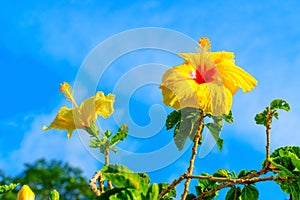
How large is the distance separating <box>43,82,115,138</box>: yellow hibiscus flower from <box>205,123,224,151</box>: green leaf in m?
0.37

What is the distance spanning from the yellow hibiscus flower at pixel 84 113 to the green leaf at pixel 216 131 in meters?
0.37

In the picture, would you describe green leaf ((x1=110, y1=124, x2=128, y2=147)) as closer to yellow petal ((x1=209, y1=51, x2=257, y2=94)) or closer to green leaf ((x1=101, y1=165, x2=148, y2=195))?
yellow petal ((x1=209, y1=51, x2=257, y2=94))

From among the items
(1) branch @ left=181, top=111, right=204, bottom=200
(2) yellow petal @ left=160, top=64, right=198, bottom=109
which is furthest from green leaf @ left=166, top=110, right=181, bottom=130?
Answer: (1) branch @ left=181, top=111, right=204, bottom=200

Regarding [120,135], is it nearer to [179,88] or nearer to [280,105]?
[179,88]

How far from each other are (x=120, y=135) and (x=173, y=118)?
236 millimetres

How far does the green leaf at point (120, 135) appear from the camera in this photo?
1801 mm

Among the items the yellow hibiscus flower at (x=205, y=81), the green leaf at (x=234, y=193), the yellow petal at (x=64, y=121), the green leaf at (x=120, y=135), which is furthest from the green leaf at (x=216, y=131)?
the yellow petal at (x=64, y=121)

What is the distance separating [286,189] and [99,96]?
0.77 metres

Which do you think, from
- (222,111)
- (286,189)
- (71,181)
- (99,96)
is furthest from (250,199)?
(71,181)

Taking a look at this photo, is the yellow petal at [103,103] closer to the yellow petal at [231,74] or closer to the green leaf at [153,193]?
the yellow petal at [231,74]

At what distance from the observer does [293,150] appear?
172 cm

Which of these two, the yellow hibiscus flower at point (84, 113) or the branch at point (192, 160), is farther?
the yellow hibiscus flower at point (84, 113)

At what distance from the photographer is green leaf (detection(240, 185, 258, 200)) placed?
5.60 ft

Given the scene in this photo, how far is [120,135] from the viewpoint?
1.81m
